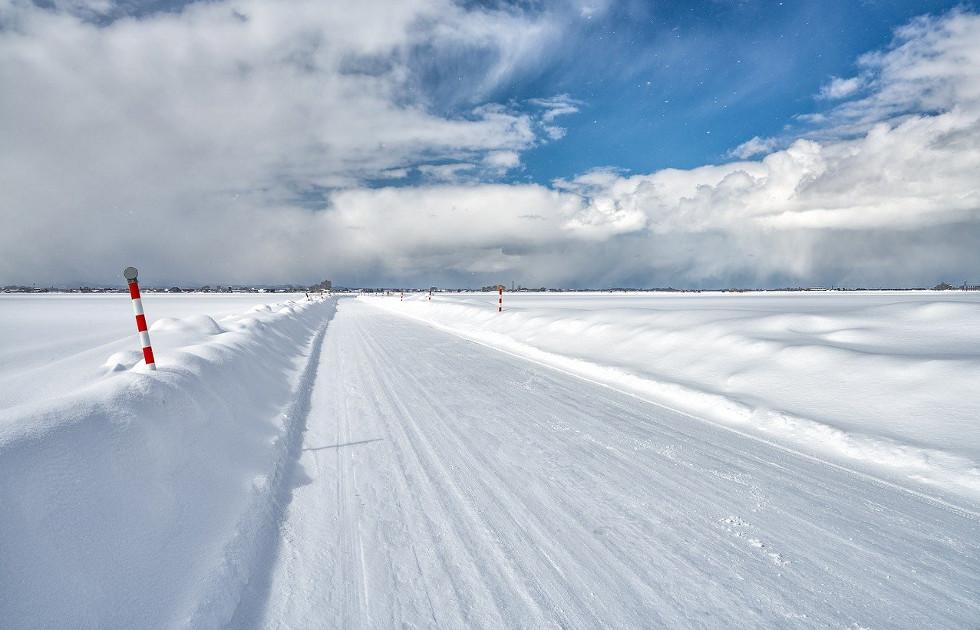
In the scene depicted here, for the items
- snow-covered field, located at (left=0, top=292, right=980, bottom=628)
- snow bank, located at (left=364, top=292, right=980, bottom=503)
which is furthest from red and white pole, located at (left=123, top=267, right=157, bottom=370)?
snow bank, located at (left=364, top=292, right=980, bottom=503)

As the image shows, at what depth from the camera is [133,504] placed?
99.3 inches

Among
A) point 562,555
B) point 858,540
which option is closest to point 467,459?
point 562,555

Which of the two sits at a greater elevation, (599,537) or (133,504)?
(133,504)

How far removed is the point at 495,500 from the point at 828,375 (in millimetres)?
5200

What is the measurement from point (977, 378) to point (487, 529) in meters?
→ 5.63

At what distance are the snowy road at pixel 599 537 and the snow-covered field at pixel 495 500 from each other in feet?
0.05

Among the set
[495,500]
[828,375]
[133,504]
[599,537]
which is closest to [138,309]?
[133,504]

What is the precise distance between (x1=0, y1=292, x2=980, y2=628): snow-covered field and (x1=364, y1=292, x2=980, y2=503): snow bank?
39mm

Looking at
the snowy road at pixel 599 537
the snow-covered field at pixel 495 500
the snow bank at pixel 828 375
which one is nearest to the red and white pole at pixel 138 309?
the snow-covered field at pixel 495 500

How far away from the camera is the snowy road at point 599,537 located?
2.15 m

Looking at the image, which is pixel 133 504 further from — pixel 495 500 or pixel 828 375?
pixel 828 375

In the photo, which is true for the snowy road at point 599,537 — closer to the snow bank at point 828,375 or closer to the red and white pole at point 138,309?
the snow bank at point 828,375

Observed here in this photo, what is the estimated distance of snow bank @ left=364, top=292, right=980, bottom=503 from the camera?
3.94m

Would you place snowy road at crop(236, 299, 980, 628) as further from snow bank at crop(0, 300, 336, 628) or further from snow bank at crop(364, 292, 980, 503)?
snow bank at crop(364, 292, 980, 503)
